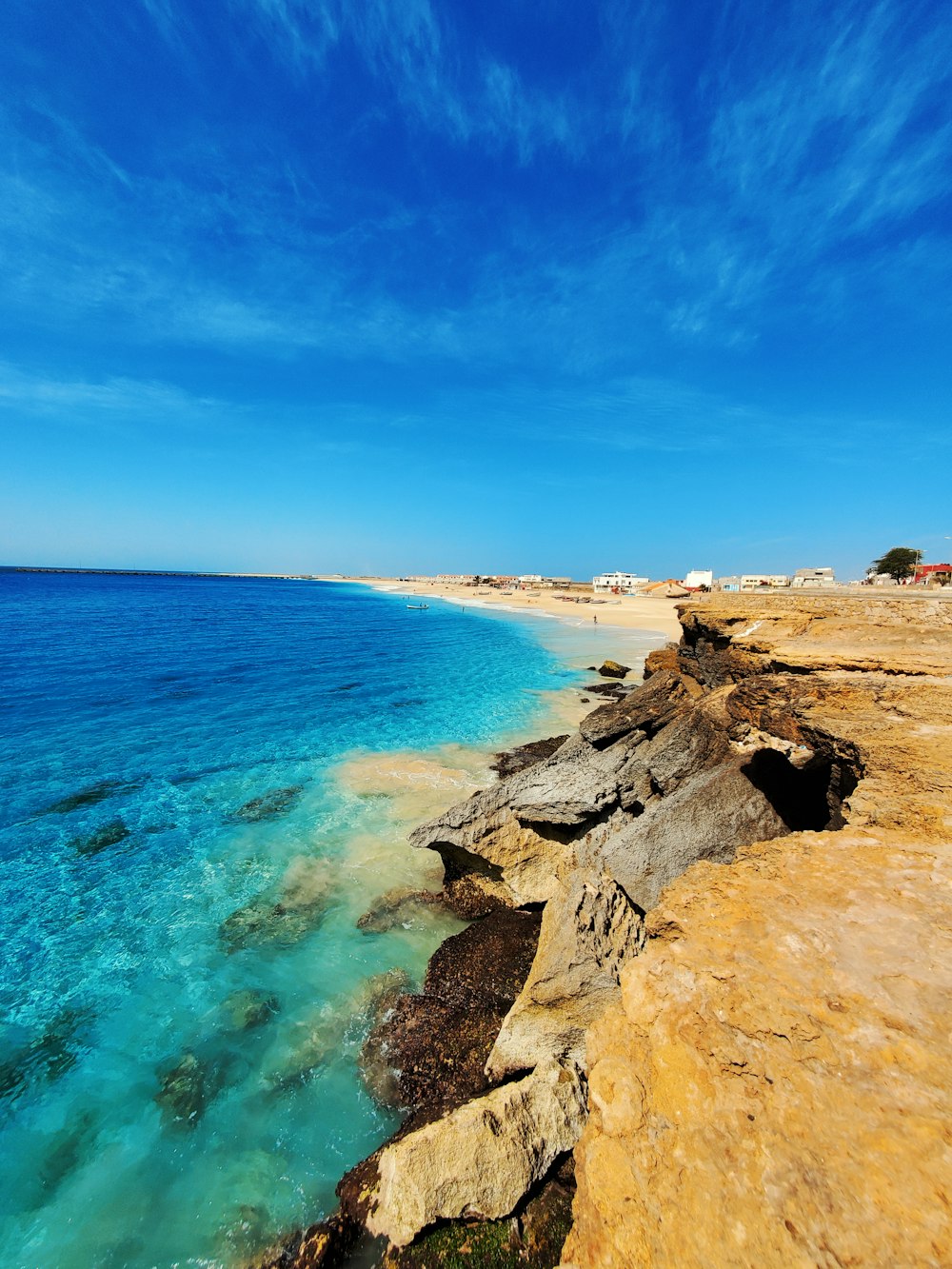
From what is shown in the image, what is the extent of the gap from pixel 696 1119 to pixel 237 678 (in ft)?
103

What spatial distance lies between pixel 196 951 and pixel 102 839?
18.4 feet

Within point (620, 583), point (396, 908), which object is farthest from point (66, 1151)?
point (620, 583)

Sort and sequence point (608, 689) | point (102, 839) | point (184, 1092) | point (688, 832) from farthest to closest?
1. point (608, 689)
2. point (102, 839)
3. point (688, 832)
4. point (184, 1092)

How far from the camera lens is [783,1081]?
2.46m

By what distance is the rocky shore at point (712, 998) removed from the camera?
220 centimetres

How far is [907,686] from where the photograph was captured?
543cm

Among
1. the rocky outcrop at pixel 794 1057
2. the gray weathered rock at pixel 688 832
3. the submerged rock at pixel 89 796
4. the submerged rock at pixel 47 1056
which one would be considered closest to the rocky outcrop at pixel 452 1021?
the gray weathered rock at pixel 688 832

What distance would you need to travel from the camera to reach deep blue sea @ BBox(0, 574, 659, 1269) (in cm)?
554

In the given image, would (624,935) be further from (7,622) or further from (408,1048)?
(7,622)

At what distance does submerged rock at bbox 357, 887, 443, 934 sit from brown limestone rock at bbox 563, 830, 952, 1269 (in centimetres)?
699

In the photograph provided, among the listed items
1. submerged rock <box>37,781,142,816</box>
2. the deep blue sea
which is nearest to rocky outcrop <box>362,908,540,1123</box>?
the deep blue sea

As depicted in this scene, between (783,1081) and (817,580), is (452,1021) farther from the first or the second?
(817,580)

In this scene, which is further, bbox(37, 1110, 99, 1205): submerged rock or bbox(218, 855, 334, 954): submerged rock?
bbox(218, 855, 334, 954): submerged rock

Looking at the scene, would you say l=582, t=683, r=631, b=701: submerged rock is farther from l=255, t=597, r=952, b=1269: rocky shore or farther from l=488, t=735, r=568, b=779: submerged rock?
l=255, t=597, r=952, b=1269: rocky shore
